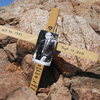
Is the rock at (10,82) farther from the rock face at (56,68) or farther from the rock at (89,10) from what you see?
the rock at (89,10)

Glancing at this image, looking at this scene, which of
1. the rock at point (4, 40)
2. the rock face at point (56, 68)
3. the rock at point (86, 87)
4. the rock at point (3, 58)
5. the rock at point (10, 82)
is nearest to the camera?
the rock at point (86, 87)

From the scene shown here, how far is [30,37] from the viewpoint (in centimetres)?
995

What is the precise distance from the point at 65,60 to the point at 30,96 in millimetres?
2424

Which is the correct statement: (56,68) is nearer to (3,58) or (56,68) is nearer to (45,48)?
(45,48)

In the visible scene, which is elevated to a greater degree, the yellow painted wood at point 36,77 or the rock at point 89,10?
the yellow painted wood at point 36,77

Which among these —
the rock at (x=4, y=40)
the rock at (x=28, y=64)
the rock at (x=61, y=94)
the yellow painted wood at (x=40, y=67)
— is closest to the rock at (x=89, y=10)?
the rock at (x=4, y=40)

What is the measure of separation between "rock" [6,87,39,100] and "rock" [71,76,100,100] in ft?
5.27

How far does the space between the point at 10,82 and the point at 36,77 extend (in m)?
1.12

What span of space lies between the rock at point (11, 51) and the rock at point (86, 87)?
3678mm

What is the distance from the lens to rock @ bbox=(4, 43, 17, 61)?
1260 centimetres

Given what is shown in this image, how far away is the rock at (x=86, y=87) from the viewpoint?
8.99m

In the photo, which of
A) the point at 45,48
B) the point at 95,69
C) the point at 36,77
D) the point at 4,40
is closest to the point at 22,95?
the point at 36,77

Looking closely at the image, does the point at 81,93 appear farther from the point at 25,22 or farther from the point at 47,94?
the point at 25,22

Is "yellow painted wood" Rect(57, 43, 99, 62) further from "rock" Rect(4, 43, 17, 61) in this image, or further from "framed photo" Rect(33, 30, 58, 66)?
"rock" Rect(4, 43, 17, 61)
